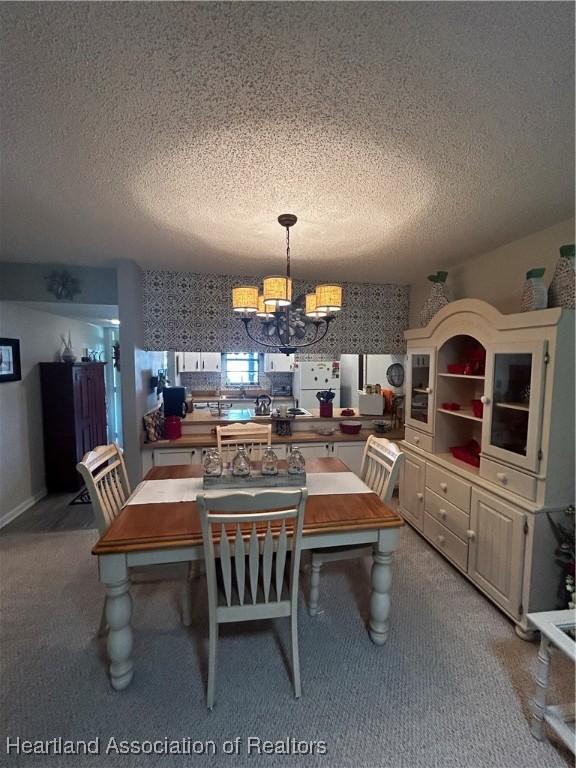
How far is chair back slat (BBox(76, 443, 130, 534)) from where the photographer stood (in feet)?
5.76

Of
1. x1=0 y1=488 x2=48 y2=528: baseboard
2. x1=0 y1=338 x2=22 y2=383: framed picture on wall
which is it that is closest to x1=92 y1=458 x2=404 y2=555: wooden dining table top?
x1=0 y1=488 x2=48 y2=528: baseboard

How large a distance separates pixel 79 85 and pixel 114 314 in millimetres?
3204

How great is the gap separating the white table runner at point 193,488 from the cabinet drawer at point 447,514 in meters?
0.79

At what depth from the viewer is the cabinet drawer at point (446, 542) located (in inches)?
92.1

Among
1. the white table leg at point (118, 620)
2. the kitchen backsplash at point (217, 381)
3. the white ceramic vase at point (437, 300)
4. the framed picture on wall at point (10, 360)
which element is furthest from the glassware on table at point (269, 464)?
the kitchen backsplash at point (217, 381)

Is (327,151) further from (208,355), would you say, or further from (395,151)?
(208,355)

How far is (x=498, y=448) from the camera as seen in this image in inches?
82.7

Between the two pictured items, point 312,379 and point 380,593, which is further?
point 312,379

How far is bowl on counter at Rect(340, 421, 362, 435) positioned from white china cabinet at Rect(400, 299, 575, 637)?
87cm

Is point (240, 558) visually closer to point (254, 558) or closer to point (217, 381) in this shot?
point (254, 558)

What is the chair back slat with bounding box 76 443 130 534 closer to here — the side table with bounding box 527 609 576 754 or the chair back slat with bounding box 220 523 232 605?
the chair back slat with bounding box 220 523 232 605

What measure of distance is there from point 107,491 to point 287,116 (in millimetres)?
2064

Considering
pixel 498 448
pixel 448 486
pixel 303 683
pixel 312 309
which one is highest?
pixel 312 309

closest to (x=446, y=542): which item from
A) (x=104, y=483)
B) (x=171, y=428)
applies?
(x=104, y=483)
